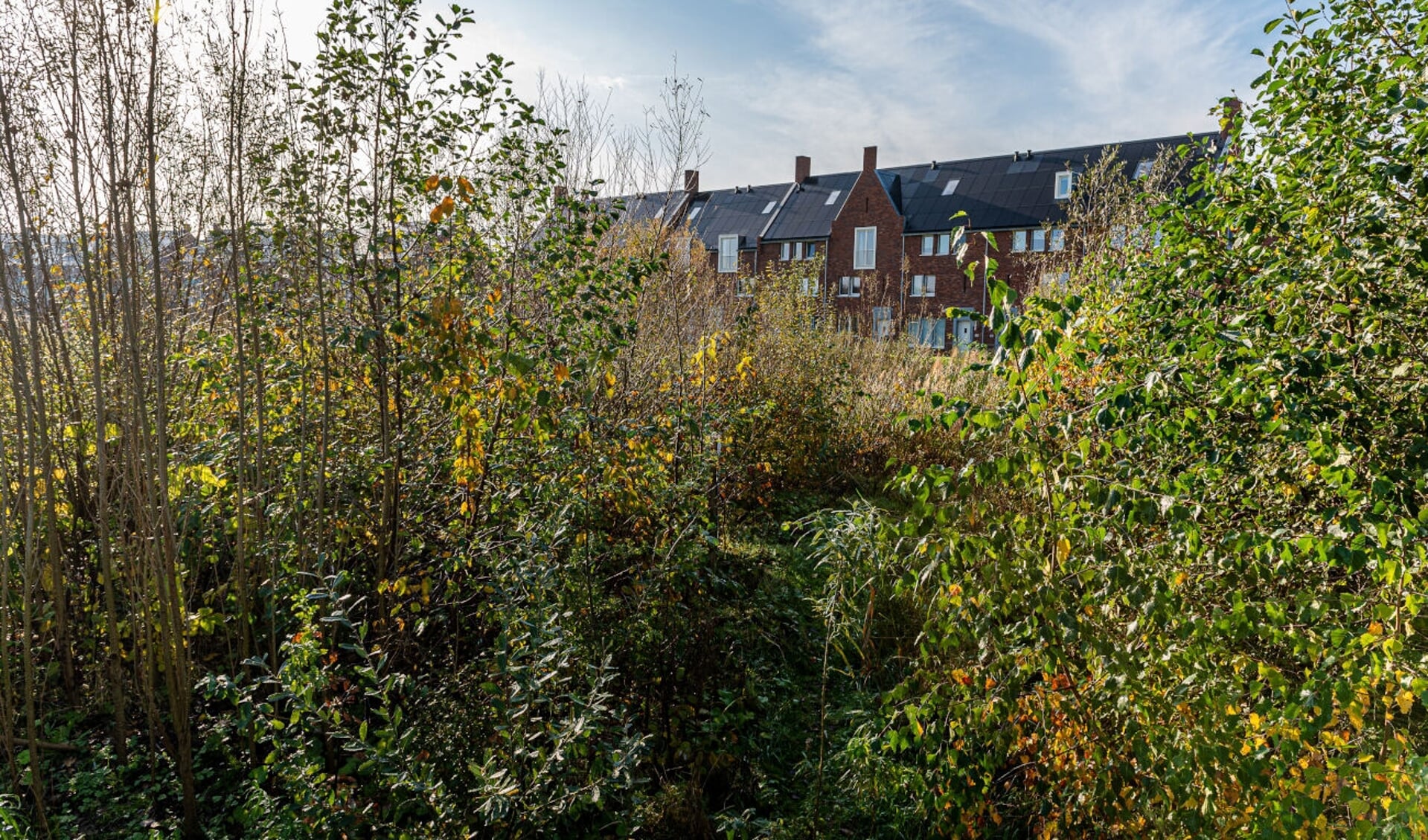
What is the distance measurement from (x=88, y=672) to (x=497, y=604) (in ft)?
7.34

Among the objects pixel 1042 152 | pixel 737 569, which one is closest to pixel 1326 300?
pixel 737 569

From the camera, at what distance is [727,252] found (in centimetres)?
3219

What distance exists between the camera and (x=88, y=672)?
11.8ft

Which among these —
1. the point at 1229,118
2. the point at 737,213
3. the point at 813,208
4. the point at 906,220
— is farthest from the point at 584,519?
the point at 737,213

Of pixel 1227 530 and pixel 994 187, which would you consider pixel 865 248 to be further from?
pixel 1227 530

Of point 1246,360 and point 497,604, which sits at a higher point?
point 1246,360

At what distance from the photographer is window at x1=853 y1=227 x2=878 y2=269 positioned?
29.0 m

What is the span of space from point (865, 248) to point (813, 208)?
3169 millimetres

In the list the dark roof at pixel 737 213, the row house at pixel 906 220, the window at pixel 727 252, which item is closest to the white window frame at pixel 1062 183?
the row house at pixel 906 220

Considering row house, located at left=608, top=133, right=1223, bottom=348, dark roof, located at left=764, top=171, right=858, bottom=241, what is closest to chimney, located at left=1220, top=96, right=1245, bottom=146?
row house, located at left=608, top=133, right=1223, bottom=348

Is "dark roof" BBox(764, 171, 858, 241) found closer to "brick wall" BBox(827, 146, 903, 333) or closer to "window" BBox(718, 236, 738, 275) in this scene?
"brick wall" BBox(827, 146, 903, 333)

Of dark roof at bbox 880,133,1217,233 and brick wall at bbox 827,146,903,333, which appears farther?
brick wall at bbox 827,146,903,333

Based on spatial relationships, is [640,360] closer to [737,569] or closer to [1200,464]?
[737,569]

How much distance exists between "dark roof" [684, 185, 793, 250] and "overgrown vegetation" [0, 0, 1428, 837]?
2870 cm
